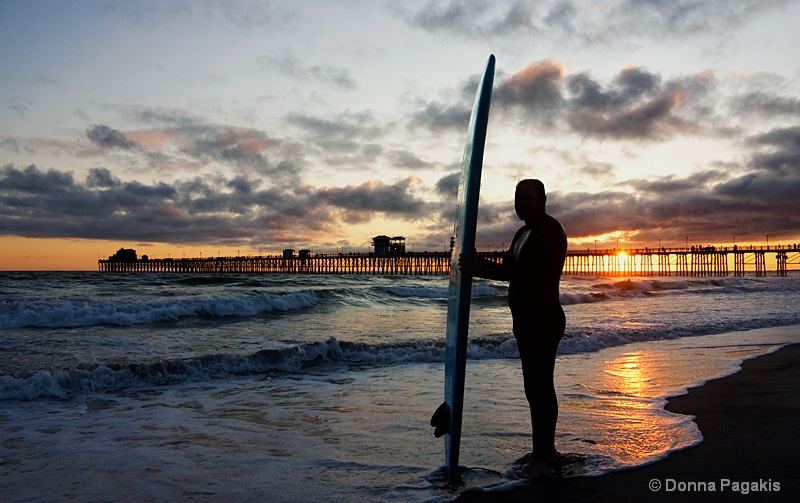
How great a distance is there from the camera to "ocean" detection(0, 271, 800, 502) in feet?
10.9

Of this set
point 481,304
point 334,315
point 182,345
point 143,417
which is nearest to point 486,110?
point 143,417

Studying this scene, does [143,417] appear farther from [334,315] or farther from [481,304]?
[481,304]

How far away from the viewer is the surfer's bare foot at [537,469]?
10.3 ft

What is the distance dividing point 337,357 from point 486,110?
6020 mm

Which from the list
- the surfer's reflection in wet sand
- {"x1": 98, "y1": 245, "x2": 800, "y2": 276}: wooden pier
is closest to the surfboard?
the surfer's reflection in wet sand

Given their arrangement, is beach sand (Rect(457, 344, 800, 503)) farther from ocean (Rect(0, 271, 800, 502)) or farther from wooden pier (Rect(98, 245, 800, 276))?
wooden pier (Rect(98, 245, 800, 276))

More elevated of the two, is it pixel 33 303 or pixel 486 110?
pixel 486 110

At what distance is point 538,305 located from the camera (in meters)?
3.14

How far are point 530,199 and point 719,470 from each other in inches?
72.1

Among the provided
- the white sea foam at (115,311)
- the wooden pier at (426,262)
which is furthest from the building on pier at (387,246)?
the white sea foam at (115,311)

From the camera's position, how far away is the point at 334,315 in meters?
15.6

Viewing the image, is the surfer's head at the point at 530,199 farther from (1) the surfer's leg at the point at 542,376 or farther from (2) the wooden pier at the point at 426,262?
(2) the wooden pier at the point at 426,262

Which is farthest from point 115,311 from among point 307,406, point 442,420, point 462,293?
point 462,293

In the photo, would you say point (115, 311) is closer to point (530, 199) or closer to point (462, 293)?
point (462, 293)
